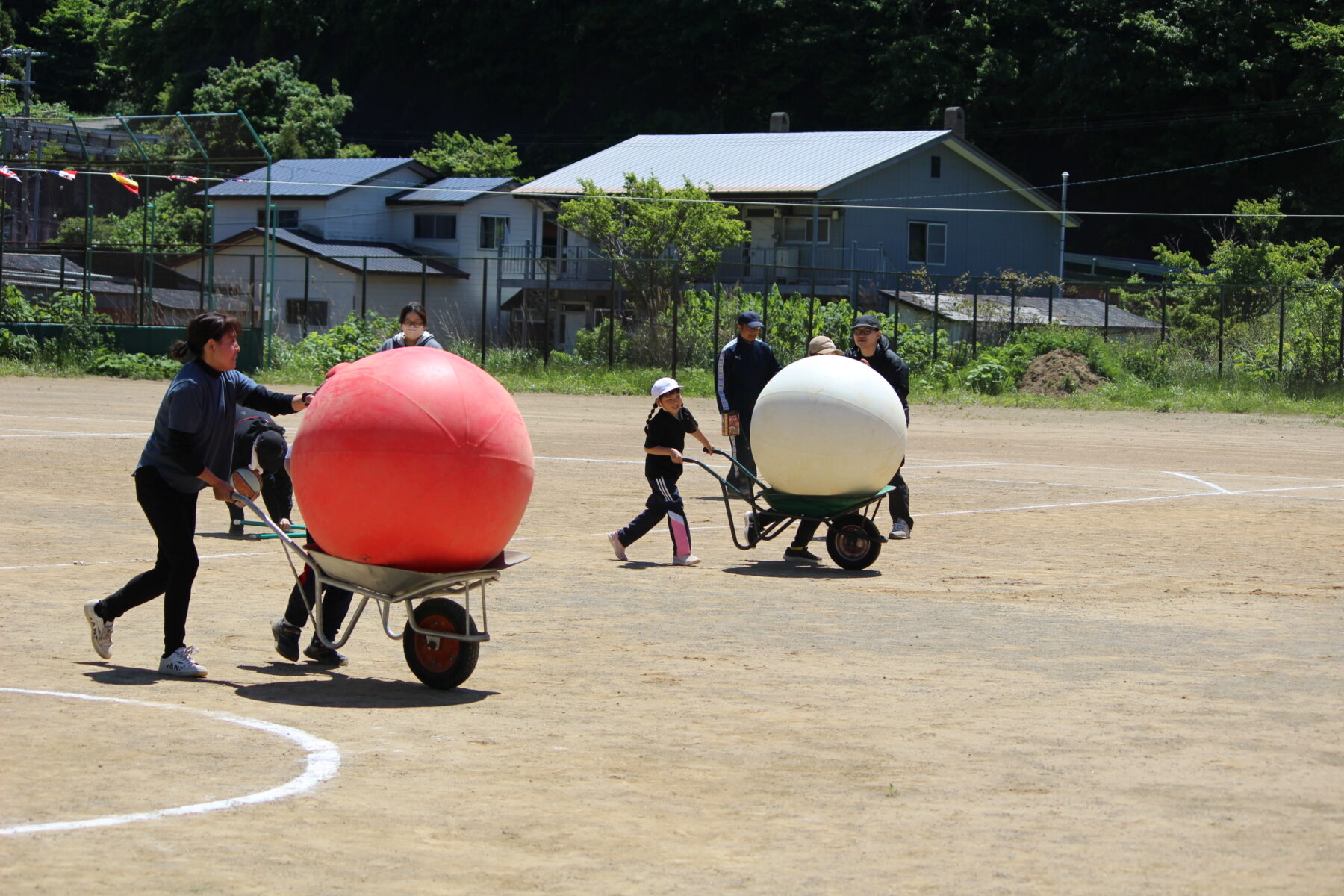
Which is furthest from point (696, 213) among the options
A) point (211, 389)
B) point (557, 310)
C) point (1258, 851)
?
point (1258, 851)

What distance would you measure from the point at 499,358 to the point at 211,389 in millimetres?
31420

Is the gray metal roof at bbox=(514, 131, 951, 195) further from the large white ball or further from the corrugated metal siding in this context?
the large white ball

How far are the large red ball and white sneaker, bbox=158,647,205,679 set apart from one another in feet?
2.93

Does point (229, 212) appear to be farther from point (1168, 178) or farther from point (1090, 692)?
point (1090, 692)

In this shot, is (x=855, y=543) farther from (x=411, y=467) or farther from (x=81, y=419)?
(x=81, y=419)

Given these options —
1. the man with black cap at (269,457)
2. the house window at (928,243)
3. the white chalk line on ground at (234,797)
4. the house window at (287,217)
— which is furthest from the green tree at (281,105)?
the white chalk line on ground at (234,797)

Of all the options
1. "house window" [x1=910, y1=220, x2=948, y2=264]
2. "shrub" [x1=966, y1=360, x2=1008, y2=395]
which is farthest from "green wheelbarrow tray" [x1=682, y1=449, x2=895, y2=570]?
"house window" [x1=910, y1=220, x2=948, y2=264]

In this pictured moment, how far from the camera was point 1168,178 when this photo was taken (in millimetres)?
71000

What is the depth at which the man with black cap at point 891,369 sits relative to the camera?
1421 centimetres

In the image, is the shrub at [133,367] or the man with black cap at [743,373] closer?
the man with black cap at [743,373]

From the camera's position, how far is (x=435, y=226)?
64.4m

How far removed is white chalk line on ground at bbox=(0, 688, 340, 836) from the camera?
5641mm

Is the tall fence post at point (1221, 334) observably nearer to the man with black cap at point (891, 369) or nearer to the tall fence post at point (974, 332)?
the tall fence post at point (974, 332)

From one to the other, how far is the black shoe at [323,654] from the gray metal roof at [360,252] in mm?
46250
